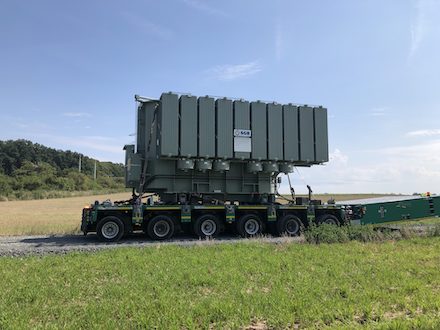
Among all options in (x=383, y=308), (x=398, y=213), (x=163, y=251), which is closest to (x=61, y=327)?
(x=383, y=308)

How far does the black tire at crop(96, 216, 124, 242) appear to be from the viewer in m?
14.2

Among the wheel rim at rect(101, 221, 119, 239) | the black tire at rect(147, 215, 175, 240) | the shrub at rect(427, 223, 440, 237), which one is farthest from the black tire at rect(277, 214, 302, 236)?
the wheel rim at rect(101, 221, 119, 239)

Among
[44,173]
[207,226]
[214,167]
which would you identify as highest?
[44,173]

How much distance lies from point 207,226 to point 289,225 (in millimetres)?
3383

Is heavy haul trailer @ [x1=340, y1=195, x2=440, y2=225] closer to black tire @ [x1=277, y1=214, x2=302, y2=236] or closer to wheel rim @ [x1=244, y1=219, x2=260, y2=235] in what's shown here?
black tire @ [x1=277, y1=214, x2=302, y2=236]

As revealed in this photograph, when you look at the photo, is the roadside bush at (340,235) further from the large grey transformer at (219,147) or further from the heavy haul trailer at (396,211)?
the large grey transformer at (219,147)

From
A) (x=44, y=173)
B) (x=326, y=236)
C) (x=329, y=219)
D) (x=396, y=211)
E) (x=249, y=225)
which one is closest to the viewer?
(x=326, y=236)

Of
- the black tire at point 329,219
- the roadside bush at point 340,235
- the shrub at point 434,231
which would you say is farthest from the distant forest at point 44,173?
the shrub at point 434,231

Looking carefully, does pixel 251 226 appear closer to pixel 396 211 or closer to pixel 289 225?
pixel 289 225

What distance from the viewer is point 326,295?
238 inches

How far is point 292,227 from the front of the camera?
53.6 ft

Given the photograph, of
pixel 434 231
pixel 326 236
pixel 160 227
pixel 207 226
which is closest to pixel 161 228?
pixel 160 227

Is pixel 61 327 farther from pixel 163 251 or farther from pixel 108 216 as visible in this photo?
pixel 108 216

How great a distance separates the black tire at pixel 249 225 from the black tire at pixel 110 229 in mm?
4441
